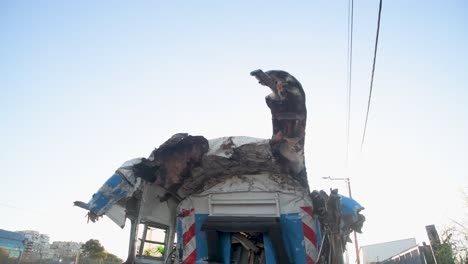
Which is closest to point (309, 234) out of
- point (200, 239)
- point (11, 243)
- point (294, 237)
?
point (294, 237)

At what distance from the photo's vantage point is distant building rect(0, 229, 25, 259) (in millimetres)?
18719

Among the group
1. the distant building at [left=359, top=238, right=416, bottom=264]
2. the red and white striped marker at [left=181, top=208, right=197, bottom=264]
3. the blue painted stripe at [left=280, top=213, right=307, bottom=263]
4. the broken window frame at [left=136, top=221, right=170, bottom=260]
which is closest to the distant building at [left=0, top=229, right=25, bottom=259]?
the broken window frame at [left=136, top=221, right=170, bottom=260]

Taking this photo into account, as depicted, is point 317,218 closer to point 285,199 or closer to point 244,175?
point 285,199

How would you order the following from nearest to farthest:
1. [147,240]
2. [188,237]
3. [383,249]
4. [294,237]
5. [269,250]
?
[269,250] → [294,237] → [188,237] → [147,240] → [383,249]

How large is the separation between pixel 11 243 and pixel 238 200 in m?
22.3

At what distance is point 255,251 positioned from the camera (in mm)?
4059

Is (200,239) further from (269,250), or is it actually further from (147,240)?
(269,250)

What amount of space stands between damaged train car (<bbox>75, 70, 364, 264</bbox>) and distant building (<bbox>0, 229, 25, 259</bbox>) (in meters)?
19.6

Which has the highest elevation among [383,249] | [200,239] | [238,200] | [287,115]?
[287,115]

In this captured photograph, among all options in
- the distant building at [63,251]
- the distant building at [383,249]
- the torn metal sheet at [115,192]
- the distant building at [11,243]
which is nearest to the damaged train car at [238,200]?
the torn metal sheet at [115,192]

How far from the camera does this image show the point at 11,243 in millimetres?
Result: 19766

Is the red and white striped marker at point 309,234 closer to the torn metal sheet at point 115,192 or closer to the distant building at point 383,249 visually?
the torn metal sheet at point 115,192

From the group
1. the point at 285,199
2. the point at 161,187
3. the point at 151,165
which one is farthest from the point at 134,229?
the point at 285,199

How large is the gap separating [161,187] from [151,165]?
0.59 metres
